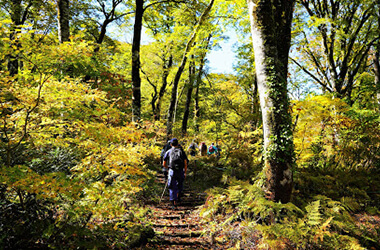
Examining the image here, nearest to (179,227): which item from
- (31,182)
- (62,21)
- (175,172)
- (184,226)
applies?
(184,226)

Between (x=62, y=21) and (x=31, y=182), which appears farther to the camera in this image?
(x=62, y=21)

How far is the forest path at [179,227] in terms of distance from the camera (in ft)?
12.3

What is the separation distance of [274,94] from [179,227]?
12.2ft

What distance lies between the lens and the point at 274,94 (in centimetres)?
401

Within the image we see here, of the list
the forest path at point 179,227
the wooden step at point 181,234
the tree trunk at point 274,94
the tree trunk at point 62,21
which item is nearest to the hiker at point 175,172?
the forest path at point 179,227

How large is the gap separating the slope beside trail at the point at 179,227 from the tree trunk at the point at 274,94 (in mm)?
1741

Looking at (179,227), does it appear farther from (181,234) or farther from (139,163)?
(139,163)

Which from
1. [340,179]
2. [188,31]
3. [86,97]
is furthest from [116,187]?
[188,31]

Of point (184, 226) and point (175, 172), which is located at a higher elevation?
point (175, 172)

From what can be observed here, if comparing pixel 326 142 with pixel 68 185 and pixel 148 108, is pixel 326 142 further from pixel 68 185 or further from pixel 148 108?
pixel 148 108

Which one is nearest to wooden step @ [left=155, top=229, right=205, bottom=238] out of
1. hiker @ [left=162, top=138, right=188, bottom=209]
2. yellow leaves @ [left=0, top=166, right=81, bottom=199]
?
hiker @ [left=162, top=138, right=188, bottom=209]

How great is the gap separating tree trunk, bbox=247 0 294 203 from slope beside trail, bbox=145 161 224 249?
5.71 feet

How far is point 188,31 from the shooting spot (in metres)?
14.2

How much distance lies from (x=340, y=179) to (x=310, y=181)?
771 mm
